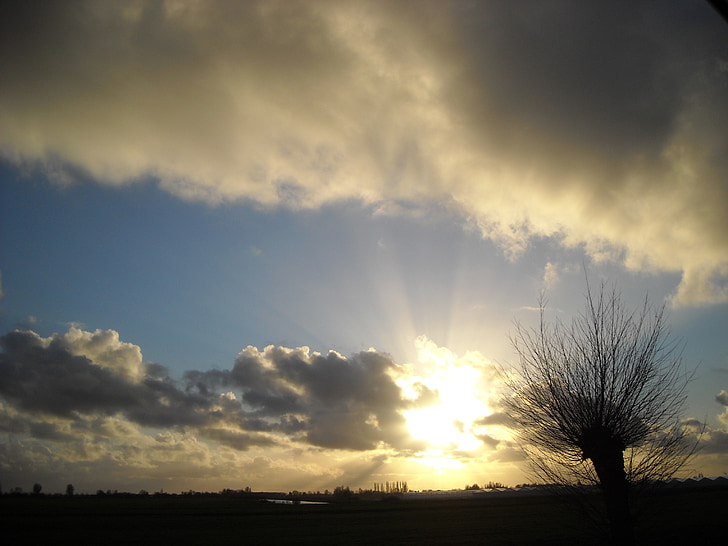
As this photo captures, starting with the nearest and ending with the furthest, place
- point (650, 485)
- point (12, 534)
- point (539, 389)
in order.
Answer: point (650, 485) < point (539, 389) < point (12, 534)

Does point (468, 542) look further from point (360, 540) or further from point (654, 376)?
point (654, 376)

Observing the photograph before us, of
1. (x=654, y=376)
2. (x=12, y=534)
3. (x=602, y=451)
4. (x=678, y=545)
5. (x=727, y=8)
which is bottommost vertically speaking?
(x=12, y=534)

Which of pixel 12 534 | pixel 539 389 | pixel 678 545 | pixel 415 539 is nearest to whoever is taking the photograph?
pixel 539 389

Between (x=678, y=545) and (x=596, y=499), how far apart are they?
36.7 feet

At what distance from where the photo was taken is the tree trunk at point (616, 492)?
42.7 feet

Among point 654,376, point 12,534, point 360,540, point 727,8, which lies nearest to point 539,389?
point 654,376

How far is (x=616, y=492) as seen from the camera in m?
13.4

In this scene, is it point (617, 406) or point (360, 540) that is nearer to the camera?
point (617, 406)

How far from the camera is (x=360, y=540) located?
40062 millimetres

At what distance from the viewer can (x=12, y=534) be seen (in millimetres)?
47469

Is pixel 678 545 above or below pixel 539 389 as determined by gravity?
below

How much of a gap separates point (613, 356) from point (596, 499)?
4926mm

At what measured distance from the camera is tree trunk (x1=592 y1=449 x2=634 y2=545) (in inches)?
513

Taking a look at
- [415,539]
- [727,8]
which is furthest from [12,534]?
[727,8]
